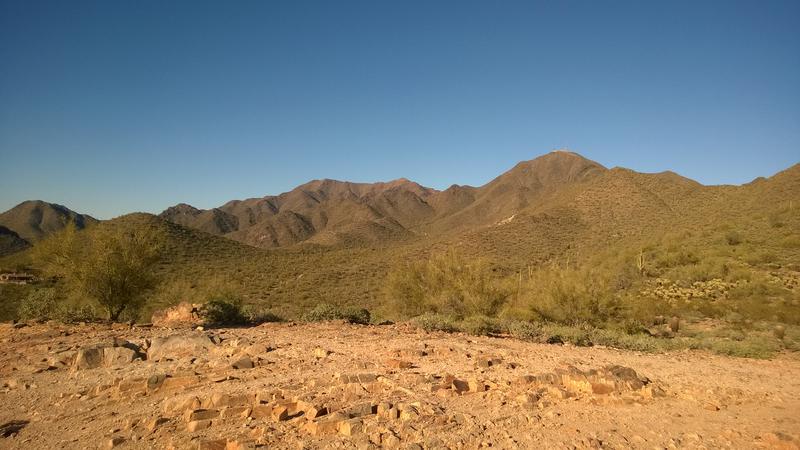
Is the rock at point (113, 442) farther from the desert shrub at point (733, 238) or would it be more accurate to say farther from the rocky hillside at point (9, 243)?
the rocky hillside at point (9, 243)

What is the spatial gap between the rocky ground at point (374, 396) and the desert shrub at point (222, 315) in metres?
3.57

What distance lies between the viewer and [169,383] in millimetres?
7703

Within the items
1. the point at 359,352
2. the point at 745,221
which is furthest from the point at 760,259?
the point at 359,352

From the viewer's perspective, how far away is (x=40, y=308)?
15070mm

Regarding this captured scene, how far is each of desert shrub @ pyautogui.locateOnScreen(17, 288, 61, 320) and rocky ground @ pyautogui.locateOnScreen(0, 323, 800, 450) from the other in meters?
3.96

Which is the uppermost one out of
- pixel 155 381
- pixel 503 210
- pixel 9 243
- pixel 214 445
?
pixel 503 210

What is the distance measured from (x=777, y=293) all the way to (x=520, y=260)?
19.6 m

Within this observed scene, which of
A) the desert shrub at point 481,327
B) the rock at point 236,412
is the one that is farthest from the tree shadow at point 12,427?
the desert shrub at point 481,327

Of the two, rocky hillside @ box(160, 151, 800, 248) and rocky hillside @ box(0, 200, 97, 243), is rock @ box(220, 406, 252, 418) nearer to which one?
rocky hillside @ box(160, 151, 800, 248)

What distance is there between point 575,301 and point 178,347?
13.1 m

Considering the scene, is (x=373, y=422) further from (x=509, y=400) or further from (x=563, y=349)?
(x=563, y=349)

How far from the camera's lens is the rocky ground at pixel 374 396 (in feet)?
19.2

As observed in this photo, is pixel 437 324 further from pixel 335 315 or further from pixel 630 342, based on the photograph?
pixel 630 342

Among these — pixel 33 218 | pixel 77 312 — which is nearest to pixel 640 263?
pixel 77 312
